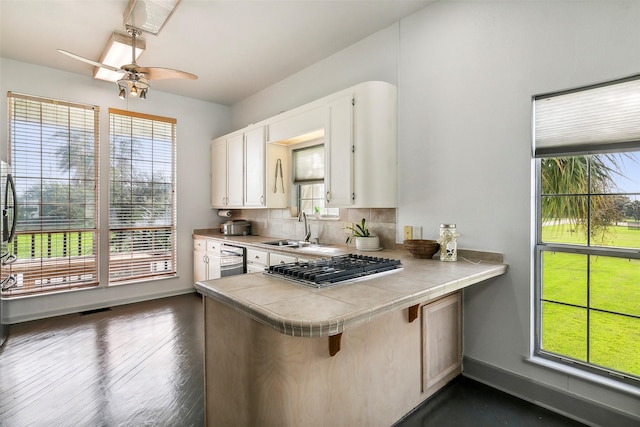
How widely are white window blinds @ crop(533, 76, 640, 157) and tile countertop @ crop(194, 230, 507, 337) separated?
88cm

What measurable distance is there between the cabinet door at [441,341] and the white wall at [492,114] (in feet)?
0.41

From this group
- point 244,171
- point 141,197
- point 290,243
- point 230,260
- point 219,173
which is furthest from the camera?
point 219,173

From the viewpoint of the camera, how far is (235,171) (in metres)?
4.58

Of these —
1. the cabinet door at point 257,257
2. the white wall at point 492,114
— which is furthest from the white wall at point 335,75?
the cabinet door at point 257,257

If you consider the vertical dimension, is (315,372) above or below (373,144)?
below

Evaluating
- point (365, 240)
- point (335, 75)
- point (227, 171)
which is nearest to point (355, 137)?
point (365, 240)

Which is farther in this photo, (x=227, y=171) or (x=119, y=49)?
(x=227, y=171)

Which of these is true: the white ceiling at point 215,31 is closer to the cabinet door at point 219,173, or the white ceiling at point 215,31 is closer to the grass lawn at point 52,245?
the cabinet door at point 219,173

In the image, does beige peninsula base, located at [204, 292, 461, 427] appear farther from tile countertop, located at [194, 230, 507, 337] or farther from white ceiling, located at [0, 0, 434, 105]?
white ceiling, located at [0, 0, 434, 105]

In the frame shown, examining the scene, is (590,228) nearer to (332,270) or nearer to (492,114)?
(492,114)

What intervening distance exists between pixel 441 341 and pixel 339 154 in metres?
1.76

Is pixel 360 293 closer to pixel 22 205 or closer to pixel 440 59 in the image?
pixel 440 59

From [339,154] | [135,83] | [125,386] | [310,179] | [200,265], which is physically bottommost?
[125,386]

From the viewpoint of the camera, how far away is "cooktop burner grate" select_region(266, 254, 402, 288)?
66.8 inches
